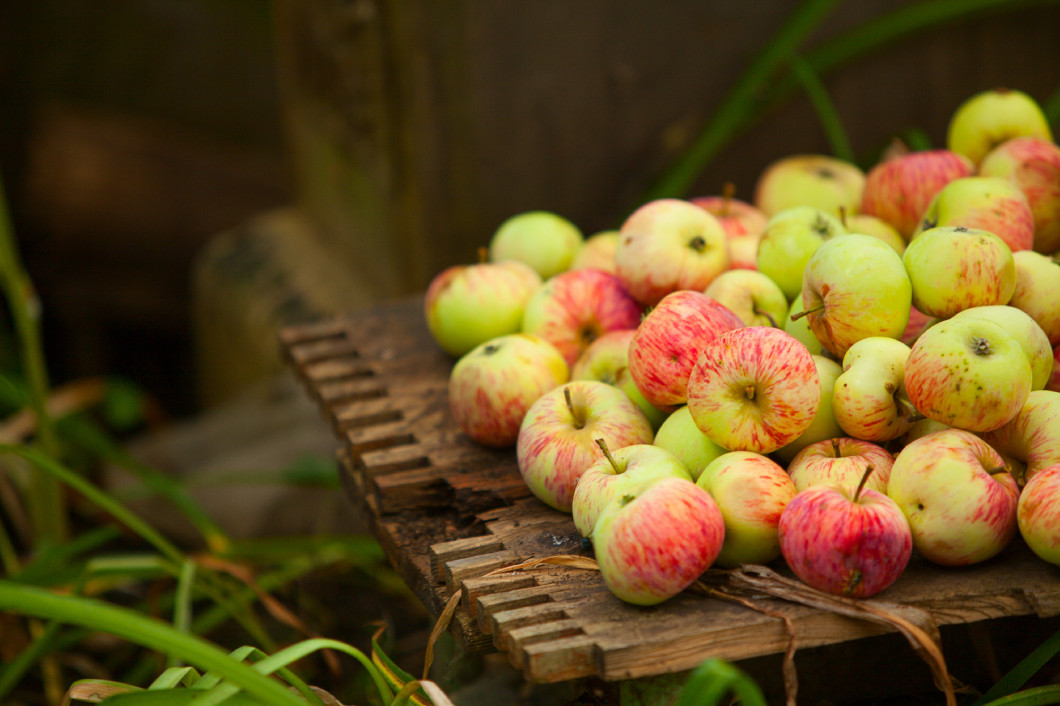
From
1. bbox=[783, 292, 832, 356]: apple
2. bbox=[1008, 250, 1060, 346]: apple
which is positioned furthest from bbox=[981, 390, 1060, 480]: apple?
bbox=[783, 292, 832, 356]: apple

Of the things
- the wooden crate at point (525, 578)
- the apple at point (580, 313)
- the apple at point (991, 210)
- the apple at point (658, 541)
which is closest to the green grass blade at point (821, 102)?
the apple at point (991, 210)

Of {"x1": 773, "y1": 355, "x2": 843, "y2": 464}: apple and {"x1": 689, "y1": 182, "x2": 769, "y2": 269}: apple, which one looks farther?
{"x1": 689, "y1": 182, "x2": 769, "y2": 269}: apple

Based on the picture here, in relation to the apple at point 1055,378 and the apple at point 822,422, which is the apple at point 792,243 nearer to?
the apple at point 822,422

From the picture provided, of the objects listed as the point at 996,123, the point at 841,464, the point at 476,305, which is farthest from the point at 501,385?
the point at 996,123

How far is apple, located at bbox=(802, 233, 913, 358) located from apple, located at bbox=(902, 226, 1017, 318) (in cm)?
3

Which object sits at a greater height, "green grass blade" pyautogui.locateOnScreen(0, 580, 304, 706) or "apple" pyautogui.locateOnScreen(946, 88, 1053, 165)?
"apple" pyautogui.locateOnScreen(946, 88, 1053, 165)

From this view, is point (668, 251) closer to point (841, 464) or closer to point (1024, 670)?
point (841, 464)

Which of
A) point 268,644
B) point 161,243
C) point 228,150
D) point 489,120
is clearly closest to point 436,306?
point 268,644

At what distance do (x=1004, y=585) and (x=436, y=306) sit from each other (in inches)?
36.0

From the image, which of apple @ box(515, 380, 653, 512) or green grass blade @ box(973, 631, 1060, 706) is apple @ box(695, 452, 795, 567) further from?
green grass blade @ box(973, 631, 1060, 706)

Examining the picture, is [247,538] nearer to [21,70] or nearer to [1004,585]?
[1004,585]

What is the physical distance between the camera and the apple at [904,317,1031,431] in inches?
36.2

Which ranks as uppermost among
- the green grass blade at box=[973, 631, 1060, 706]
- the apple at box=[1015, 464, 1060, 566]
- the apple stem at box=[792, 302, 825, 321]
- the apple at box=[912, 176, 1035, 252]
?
the apple at box=[912, 176, 1035, 252]

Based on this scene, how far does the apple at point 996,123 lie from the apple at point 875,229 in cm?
27
